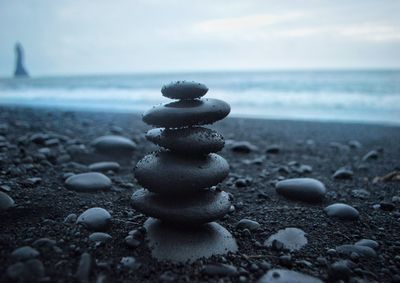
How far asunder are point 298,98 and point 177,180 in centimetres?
1663

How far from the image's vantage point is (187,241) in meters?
2.63

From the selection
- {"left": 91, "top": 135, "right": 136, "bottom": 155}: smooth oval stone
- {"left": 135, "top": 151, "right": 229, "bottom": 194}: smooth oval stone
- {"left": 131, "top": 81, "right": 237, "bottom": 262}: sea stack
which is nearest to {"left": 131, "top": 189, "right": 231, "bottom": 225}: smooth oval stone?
{"left": 131, "top": 81, "right": 237, "bottom": 262}: sea stack

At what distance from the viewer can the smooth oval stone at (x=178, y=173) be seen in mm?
2674

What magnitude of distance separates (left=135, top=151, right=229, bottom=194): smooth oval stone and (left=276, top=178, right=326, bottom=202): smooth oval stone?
1.36m

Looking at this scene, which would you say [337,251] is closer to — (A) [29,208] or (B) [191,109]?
(B) [191,109]

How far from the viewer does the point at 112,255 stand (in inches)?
95.6

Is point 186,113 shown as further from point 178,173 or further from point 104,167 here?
point 104,167

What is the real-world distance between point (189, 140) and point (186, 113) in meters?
0.21

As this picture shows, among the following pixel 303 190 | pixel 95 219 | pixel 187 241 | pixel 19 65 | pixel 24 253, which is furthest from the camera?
pixel 19 65

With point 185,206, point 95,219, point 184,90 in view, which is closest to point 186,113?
point 184,90

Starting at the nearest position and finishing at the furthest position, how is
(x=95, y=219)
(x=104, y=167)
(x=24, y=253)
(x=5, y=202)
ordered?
1. (x=24, y=253)
2. (x=95, y=219)
3. (x=5, y=202)
4. (x=104, y=167)

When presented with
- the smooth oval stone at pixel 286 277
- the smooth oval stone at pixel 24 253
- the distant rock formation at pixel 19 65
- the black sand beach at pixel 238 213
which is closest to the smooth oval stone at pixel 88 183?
the black sand beach at pixel 238 213

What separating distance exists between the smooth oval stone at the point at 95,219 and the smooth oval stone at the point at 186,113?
0.88 metres

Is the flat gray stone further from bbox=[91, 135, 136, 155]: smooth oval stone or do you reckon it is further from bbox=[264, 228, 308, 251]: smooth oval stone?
bbox=[91, 135, 136, 155]: smooth oval stone
